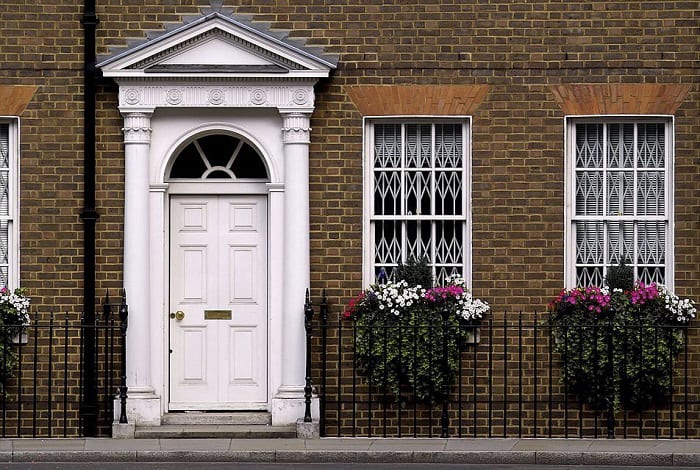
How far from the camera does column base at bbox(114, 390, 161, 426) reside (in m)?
→ 14.6

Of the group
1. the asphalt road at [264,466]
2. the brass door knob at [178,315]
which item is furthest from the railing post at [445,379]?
the brass door knob at [178,315]

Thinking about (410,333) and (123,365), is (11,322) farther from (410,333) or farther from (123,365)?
(410,333)

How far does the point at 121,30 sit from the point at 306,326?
3.46 meters

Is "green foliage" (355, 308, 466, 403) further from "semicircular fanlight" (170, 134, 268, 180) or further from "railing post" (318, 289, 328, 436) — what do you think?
"semicircular fanlight" (170, 134, 268, 180)

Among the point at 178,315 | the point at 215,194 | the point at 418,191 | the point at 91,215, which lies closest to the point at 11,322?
the point at 91,215

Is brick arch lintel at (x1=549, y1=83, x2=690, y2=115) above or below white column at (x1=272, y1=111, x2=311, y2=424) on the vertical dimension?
above

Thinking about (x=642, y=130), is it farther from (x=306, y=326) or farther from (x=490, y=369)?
(x=306, y=326)

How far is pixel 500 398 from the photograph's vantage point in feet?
49.1

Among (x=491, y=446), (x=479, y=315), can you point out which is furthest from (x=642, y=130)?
(x=491, y=446)

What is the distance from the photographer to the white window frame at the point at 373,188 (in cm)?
1506

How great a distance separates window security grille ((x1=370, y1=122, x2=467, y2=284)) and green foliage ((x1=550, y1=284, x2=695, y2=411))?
1246 millimetres

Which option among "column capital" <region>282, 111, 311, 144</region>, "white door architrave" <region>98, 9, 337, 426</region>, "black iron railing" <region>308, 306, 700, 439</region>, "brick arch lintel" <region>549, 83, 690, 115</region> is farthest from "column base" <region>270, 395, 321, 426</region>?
"brick arch lintel" <region>549, 83, 690, 115</region>

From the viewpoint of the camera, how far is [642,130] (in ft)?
49.8

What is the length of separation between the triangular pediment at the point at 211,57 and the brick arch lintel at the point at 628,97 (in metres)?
2.52
